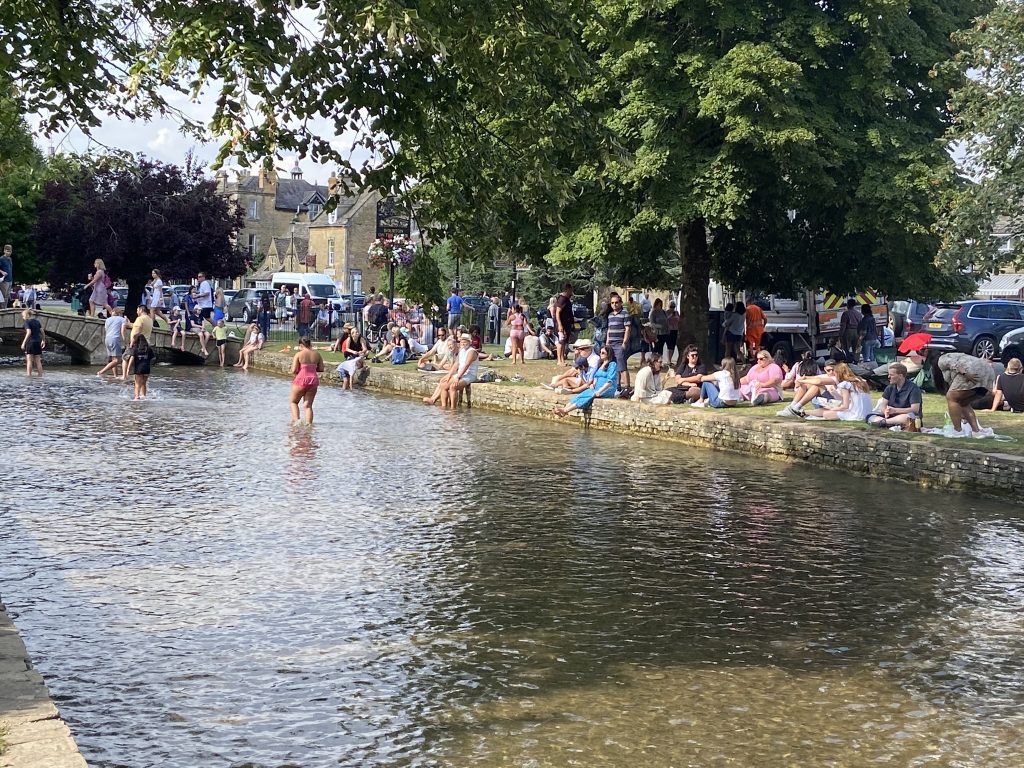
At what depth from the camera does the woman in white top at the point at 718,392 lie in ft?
76.6

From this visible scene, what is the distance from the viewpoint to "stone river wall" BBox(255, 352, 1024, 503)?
16.9m

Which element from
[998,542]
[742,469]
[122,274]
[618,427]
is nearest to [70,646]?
[998,542]

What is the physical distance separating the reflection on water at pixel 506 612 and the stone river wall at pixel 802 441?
663 mm

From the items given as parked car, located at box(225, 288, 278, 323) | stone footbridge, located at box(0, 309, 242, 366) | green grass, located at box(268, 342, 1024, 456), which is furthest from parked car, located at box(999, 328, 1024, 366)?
parked car, located at box(225, 288, 278, 323)

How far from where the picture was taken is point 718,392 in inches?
923

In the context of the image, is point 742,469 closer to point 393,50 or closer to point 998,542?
point 998,542

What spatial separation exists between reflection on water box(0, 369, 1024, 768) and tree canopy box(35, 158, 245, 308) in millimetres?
33146

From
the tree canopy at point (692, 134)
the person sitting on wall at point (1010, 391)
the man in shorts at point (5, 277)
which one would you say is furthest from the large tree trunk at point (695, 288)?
the man in shorts at point (5, 277)

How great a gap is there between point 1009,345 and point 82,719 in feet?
88.2

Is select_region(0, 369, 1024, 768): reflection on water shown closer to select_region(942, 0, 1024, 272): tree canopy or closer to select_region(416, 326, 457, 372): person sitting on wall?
select_region(942, 0, 1024, 272): tree canopy

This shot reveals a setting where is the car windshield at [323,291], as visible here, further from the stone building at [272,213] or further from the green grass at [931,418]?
the stone building at [272,213]

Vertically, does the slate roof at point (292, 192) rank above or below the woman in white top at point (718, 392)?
above

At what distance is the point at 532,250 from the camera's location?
29.8m

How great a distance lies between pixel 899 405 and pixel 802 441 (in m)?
1.55
